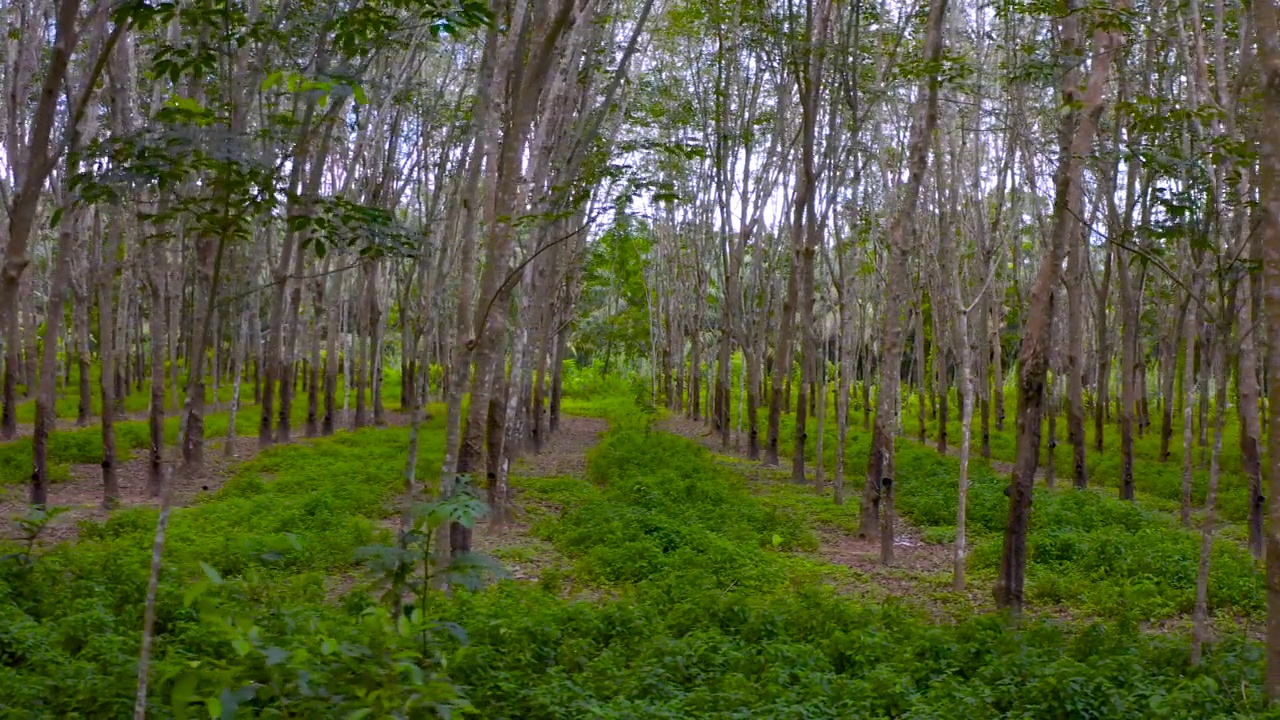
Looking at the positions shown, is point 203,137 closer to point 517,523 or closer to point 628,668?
point 628,668

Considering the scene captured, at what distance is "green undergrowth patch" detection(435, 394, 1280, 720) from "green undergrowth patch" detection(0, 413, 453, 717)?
37.7 inches

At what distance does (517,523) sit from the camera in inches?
476

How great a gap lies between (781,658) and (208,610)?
370 cm

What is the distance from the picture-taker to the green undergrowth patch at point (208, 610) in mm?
3557

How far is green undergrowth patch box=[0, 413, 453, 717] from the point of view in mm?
3557

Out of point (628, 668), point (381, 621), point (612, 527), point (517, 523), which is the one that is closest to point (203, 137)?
point (381, 621)

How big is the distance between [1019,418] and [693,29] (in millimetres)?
13098

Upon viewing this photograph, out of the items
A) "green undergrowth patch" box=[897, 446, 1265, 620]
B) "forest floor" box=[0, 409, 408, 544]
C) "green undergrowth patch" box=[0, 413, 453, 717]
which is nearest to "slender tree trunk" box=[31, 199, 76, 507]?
"forest floor" box=[0, 409, 408, 544]

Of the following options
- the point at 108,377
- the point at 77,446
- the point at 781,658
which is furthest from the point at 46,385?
the point at 781,658

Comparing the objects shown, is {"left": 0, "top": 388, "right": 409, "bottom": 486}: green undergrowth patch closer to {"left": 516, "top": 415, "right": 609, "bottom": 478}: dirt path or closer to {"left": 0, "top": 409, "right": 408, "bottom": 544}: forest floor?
{"left": 0, "top": 409, "right": 408, "bottom": 544}: forest floor

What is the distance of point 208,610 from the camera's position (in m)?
3.20

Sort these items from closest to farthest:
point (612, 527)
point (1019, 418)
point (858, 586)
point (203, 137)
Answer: point (203, 137) < point (1019, 418) < point (858, 586) < point (612, 527)

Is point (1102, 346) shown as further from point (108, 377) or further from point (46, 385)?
point (46, 385)

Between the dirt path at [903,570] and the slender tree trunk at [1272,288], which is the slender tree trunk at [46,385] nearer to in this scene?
the dirt path at [903,570]
